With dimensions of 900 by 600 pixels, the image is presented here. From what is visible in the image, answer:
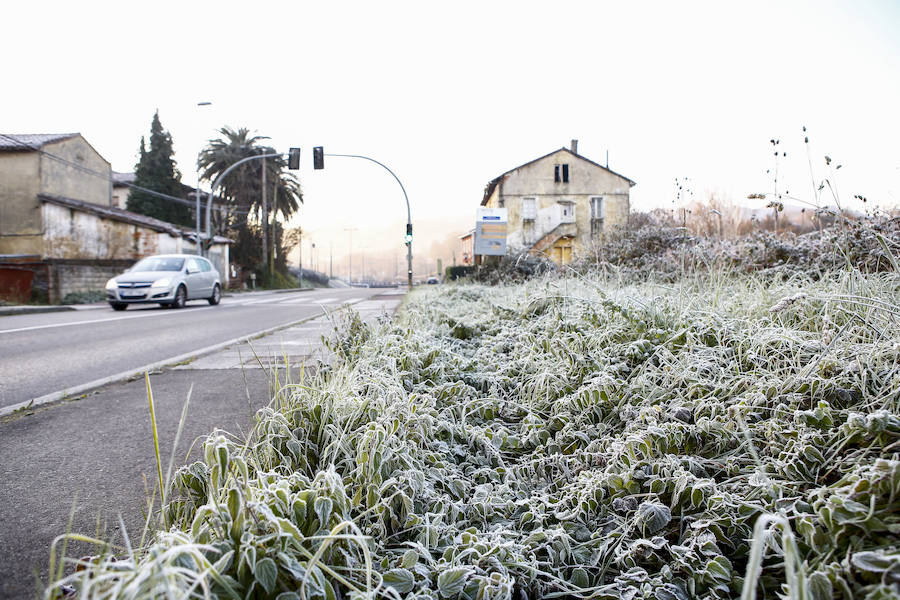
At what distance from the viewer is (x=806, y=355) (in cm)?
221

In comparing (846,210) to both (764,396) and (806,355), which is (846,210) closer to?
(806,355)

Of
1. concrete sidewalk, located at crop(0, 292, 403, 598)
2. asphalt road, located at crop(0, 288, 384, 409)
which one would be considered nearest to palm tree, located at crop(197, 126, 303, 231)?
asphalt road, located at crop(0, 288, 384, 409)

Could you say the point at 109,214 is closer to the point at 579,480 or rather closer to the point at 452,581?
the point at 579,480

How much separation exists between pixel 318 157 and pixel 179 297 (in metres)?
10.9

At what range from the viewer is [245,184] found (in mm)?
40188

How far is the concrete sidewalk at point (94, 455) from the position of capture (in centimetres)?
158

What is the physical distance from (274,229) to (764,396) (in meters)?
44.8

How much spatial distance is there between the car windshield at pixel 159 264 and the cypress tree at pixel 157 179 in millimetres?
28798

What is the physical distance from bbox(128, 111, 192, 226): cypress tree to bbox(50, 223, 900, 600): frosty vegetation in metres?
43.2

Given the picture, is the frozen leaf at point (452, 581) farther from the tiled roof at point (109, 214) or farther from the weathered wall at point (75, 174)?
the weathered wall at point (75, 174)

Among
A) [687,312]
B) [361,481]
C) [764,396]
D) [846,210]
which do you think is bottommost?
[361,481]

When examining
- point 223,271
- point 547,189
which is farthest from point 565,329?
point 223,271

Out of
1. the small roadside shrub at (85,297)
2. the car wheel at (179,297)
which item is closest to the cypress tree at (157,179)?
the small roadside shrub at (85,297)

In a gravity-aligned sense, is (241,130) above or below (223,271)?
above
